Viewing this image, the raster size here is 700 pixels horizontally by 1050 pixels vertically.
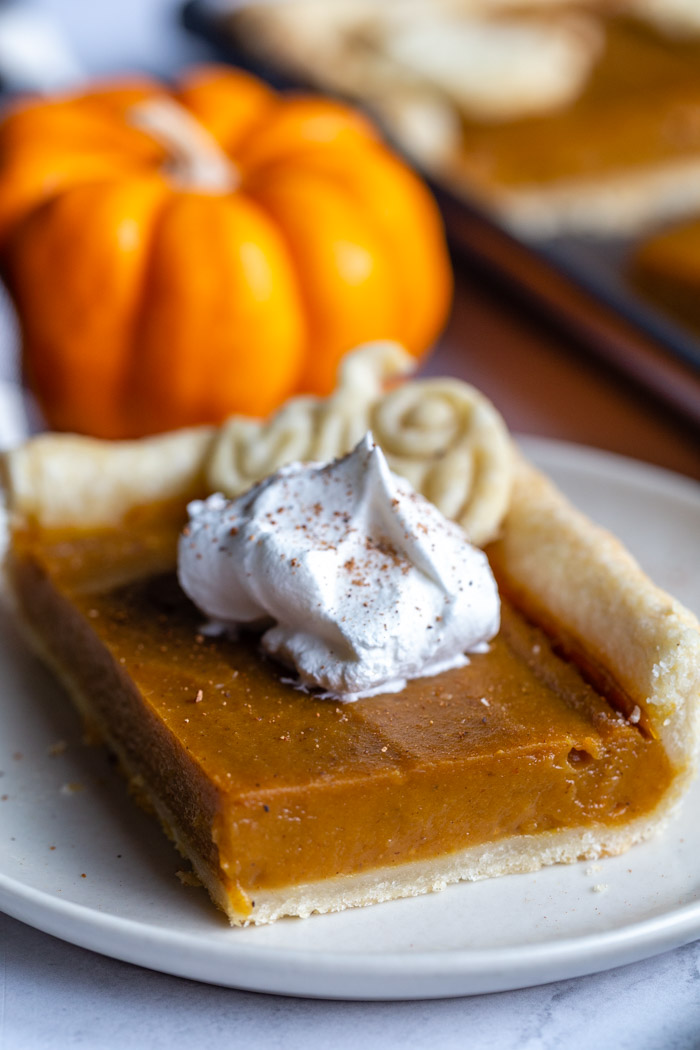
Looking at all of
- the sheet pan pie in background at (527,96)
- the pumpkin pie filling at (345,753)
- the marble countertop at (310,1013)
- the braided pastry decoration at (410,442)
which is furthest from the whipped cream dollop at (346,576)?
the sheet pan pie in background at (527,96)

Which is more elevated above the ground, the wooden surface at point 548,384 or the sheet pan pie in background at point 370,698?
the sheet pan pie in background at point 370,698

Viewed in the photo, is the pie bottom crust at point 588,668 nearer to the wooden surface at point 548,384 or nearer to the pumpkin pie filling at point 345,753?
the pumpkin pie filling at point 345,753

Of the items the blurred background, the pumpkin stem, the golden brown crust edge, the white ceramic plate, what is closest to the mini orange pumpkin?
the pumpkin stem

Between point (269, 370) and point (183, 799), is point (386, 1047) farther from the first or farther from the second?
point (269, 370)

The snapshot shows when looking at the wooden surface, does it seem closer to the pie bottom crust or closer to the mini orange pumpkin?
the mini orange pumpkin

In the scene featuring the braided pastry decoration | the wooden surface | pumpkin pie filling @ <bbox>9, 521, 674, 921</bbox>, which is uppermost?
the braided pastry decoration

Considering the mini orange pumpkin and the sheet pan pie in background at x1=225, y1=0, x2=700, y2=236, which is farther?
the sheet pan pie in background at x1=225, y1=0, x2=700, y2=236
